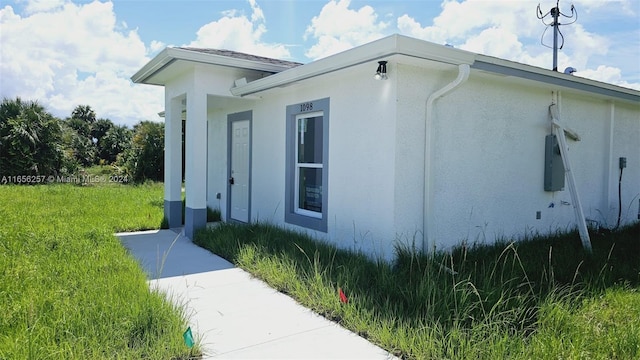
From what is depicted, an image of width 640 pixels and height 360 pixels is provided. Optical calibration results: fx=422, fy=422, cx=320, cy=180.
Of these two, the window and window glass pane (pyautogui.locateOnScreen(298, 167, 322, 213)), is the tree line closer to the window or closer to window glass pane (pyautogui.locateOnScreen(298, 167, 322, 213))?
the window

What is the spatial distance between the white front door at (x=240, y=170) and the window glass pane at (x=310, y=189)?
2046 mm

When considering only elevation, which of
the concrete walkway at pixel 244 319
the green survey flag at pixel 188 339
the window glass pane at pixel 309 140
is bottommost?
the concrete walkway at pixel 244 319

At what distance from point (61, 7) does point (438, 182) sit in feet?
29.3

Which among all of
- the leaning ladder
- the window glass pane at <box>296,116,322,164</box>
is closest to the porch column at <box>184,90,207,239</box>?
the window glass pane at <box>296,116,322,164</box>

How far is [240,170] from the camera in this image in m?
9.86

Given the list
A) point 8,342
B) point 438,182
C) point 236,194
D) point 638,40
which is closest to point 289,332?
point 8,342

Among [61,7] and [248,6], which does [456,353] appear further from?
[61,7]

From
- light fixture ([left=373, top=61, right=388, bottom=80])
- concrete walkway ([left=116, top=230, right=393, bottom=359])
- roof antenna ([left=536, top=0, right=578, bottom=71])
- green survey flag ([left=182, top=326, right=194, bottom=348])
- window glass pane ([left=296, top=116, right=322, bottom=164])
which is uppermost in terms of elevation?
roof antenna ([left=536, top=0, right=578, bottom=71])

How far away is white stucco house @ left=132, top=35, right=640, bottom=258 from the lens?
583cm

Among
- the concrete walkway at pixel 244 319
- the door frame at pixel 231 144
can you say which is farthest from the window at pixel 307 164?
the concrete walkway at pixel 244 319

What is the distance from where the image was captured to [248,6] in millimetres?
8484

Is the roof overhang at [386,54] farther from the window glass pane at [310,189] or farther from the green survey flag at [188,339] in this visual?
the green survey flag at [188,339]

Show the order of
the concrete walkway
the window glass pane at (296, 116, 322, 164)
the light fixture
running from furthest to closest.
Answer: the window glass pane at (296, 116, 322, 164)
the light fixture
the concrete walkway

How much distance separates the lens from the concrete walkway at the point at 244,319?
352cm
